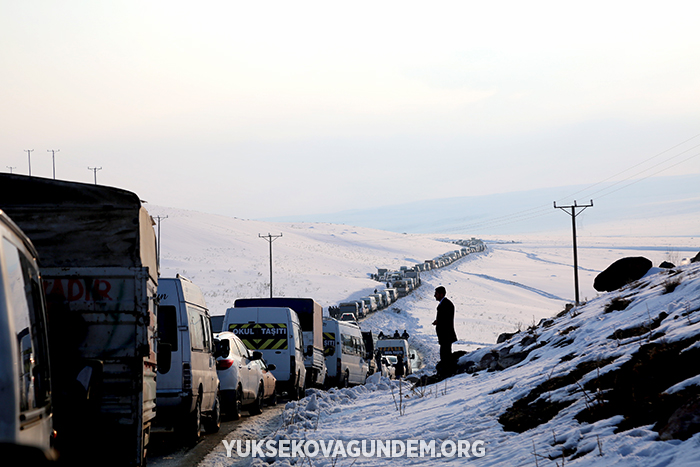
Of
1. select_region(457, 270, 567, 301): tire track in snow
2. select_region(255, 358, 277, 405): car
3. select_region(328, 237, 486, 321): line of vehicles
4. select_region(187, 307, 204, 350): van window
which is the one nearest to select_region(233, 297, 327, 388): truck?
select_region(255, 358, 277, 405): car

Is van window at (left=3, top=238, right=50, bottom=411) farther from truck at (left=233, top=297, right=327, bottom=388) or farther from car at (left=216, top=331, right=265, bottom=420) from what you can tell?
truck at (left=233, top=297, right=327, bottom=388)

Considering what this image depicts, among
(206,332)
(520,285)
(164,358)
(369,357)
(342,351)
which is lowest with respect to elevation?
(520,285)

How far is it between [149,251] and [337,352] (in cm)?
1936

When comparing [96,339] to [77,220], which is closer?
[96,339]

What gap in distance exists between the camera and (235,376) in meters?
14.2

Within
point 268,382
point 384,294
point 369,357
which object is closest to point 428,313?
point 384,294

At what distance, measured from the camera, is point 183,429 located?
11234 mm

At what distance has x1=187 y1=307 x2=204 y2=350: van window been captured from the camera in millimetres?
11375

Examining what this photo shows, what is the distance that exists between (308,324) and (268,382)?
574 centimetres

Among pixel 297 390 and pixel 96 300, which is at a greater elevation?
pixel 96 300

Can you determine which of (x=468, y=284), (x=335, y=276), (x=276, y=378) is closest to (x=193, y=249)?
(x=335, y=276)

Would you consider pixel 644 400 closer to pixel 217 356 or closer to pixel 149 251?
pixel 149 251

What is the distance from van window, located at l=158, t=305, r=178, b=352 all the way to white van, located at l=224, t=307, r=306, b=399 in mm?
7674

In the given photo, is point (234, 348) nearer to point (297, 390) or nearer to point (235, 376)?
point (235, 376)
